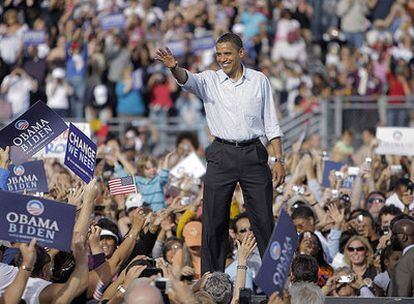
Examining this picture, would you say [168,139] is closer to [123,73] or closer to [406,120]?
[123,73]

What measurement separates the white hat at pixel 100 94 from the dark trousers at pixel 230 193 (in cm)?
1370

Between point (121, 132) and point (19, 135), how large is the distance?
466 inches

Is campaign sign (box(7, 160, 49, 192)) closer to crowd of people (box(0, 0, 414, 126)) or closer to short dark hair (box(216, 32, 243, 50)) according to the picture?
short dark hair (box(216, 32, 243, 50))

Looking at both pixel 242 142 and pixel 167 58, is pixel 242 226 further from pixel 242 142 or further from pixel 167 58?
pixel 167 58

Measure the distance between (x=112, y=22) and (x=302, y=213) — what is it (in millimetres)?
13391

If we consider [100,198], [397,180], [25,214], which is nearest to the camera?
[25,214]

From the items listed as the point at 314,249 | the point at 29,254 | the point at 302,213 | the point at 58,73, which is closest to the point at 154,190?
the point at 302,213

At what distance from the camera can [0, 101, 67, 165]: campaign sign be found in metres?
12.4

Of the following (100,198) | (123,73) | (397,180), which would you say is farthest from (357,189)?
(123,73)

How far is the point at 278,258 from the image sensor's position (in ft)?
30.7

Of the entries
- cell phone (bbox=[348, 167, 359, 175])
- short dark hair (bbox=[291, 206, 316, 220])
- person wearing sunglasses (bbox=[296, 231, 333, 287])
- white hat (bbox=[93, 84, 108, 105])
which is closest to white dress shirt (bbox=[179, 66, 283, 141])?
person wearing sunglasses (bbox=[296, 231, 333, 287])

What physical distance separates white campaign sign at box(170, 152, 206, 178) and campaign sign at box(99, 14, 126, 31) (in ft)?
30.6

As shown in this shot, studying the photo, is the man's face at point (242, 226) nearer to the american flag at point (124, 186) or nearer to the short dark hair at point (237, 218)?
the short dark hair at point (237, 218)

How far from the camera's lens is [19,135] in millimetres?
12445
